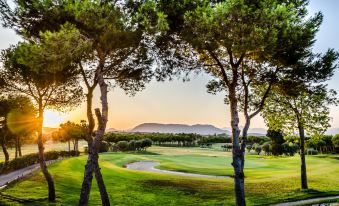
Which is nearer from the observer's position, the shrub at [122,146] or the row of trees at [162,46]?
the row of trees at [162,46]

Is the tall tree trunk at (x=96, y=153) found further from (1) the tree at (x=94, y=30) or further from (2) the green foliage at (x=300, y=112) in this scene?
(2) the green foliage at (x=300, y=112)

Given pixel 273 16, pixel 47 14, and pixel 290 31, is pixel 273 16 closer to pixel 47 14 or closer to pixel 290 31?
pixel 290 31

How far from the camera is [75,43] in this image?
19078 mm

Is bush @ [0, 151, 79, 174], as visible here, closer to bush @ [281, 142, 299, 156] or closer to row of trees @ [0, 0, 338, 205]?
row of trees @ [0, 0, 338, 205]

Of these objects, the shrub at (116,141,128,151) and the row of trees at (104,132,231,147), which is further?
the row of trees at (104,132,231,147)

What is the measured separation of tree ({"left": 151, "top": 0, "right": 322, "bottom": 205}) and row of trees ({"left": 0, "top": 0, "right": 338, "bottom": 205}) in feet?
0.18

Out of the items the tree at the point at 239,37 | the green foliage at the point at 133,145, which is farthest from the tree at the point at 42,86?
the green foliage at the point at 133,145

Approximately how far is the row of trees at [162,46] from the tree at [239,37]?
0.18ft

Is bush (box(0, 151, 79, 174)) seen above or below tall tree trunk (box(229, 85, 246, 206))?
A: below

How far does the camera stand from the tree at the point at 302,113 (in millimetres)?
33875

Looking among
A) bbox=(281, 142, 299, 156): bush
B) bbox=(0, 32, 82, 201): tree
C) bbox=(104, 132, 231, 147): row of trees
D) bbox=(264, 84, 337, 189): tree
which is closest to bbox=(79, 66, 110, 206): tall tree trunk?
bbox=(0, 32, 82, 201): tree

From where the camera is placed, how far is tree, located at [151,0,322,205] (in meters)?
19.4

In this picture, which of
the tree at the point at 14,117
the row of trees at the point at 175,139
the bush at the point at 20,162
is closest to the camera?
the tree at the point at 14,117

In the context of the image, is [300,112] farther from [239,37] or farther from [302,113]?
[239,37]
